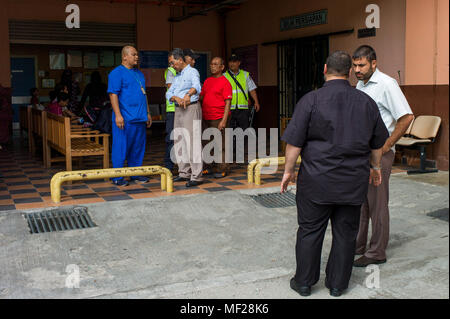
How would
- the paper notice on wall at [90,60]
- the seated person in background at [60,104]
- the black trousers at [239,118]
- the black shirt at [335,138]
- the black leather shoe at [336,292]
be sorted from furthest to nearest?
the paper notice on wall at [90,60] < the seated person in background at [60,104] < the black trousers at [239,118] < the black leather shoe at [336,292] < the black shirt at [335,138]

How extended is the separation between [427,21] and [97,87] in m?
4.93

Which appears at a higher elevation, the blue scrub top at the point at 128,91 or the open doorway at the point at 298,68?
the open doorway at the point at 298,68

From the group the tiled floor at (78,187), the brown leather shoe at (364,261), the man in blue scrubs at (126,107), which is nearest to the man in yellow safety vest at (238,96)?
the tiled floor at (78,187)

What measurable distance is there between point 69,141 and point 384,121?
4.41m

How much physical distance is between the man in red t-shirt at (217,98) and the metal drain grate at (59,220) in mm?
2183

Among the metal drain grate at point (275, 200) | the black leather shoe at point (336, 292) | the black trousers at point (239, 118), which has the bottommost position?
the black leather shoe at point (336, 292)

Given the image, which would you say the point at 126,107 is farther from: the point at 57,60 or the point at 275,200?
the point at 57,60

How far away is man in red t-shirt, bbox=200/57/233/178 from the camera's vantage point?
22.3 ft

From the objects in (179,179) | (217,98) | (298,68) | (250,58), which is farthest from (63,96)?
(250,58)

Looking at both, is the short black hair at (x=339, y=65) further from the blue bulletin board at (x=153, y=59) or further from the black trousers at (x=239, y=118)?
the blue bulletin board at (x=153, y=59)

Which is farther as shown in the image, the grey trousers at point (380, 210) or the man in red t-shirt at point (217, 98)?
the man in red t-shirt at point (217, 98)

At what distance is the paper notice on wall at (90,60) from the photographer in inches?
627

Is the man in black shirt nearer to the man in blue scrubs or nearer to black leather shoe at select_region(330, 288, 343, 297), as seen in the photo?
black leather shoe at select_region(330, 288, 343, 297)

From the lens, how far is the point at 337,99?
3244 mm
